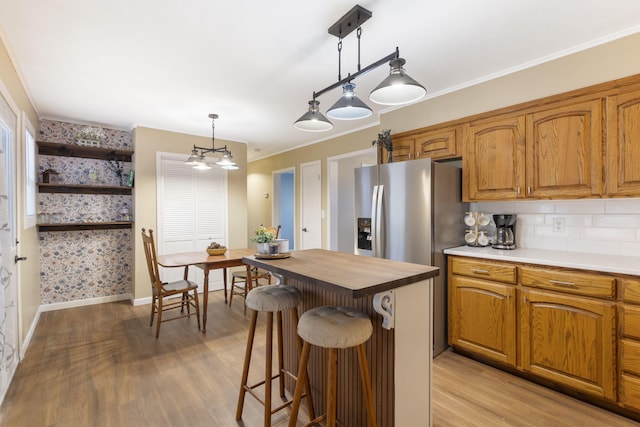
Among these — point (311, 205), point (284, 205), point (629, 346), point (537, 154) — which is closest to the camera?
point (629, 346)

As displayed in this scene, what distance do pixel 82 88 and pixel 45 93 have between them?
502 millimetres

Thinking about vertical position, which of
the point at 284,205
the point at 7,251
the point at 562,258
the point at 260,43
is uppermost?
the point at 260,43

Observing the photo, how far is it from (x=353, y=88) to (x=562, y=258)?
6.29ft

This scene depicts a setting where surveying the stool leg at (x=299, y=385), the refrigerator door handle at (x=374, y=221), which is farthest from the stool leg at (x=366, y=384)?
the refrigerator door handle at (x=374, y=221)

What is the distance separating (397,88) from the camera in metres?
1.65

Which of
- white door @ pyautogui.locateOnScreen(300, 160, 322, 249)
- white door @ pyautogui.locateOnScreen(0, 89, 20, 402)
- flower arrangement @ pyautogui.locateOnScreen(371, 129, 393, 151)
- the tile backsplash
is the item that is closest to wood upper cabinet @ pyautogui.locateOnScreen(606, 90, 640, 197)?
the tile backsplash

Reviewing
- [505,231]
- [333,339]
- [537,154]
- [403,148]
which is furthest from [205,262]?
[537,154]

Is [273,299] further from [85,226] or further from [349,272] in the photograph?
[85,226]

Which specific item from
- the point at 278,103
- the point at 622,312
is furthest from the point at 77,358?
the point at 622,312

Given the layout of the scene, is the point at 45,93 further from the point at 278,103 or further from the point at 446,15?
the point at 446,15

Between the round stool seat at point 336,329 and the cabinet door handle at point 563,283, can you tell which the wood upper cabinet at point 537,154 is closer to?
the cabinet door handle at point 563,283

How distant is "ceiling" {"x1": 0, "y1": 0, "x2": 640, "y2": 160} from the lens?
186cm

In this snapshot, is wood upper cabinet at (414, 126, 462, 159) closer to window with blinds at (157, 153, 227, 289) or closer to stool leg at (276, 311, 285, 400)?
stool leg at (276, 311, 285, 400)

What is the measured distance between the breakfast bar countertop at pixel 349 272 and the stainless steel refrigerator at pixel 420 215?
953mm
